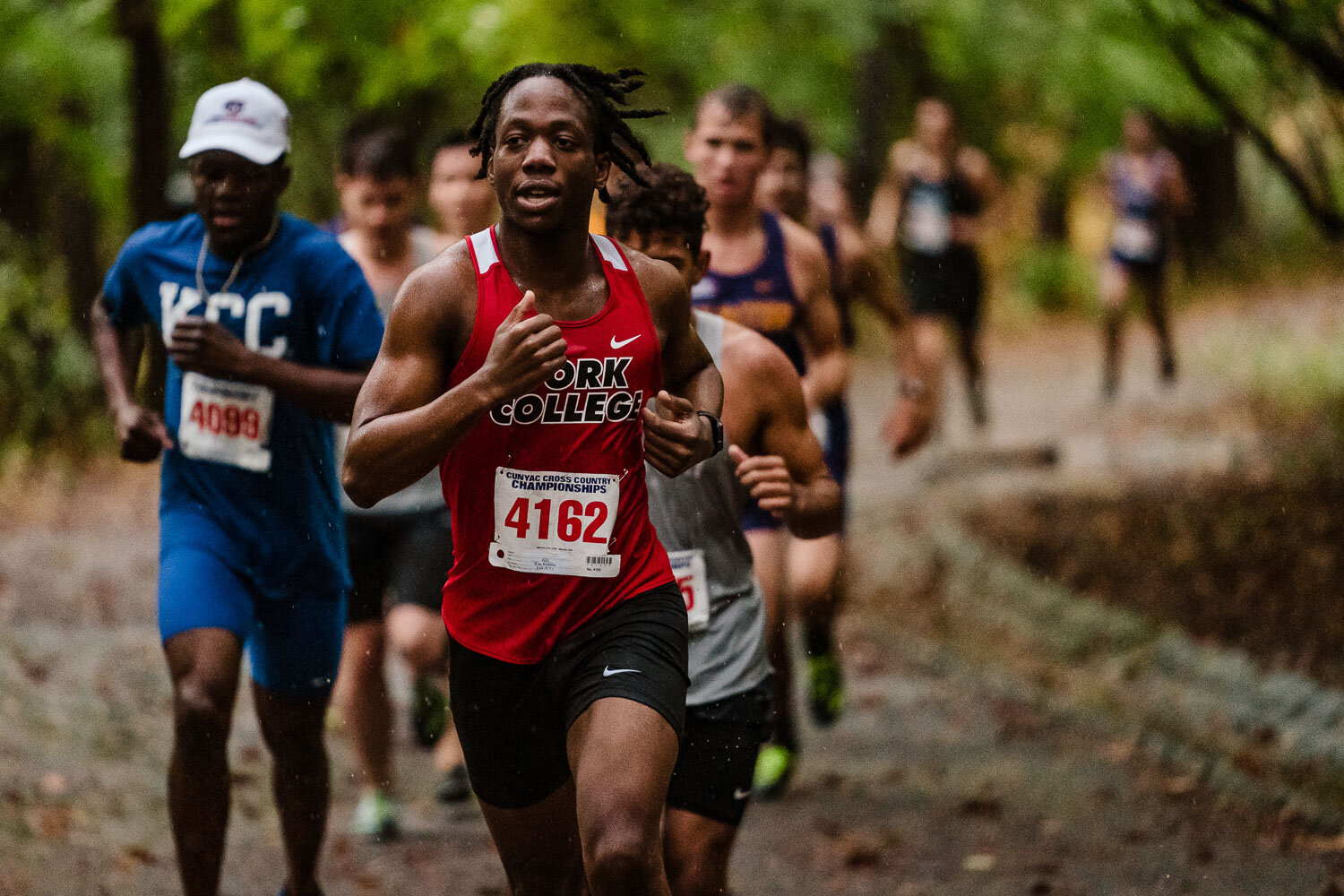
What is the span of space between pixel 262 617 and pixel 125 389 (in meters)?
0.75

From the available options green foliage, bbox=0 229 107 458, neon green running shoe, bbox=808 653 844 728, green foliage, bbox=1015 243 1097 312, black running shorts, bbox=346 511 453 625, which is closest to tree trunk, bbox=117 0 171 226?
green foliage, bbox=0 229 107 458

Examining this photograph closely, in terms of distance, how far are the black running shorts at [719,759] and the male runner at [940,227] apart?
372 inches

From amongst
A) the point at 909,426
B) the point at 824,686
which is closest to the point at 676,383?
the point at 909,426

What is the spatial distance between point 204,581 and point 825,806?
121 inches

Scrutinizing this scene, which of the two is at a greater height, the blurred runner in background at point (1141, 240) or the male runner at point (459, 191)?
the blurred runner in background at point (1141, 240)

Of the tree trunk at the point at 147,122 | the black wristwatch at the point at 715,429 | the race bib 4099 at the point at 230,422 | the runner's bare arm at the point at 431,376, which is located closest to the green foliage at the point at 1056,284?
the tree trunk at the point at 147,122

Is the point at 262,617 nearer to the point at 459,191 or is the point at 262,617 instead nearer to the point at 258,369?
the point at 258,369

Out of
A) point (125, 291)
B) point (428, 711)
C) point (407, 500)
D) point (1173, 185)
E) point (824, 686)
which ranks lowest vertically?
point (428, 711)

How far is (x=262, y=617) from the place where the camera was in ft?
15.3

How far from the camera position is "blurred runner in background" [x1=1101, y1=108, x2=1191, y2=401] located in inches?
609

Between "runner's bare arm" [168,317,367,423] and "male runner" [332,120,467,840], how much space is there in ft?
5.71

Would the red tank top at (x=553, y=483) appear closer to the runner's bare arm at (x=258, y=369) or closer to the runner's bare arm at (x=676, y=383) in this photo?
the runner's bare arm at (x=676, y=383)

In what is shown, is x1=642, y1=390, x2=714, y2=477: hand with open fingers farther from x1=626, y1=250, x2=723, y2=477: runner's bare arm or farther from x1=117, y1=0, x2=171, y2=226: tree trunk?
x1=117, y1=0, x2=171, y2=226: tree trunk

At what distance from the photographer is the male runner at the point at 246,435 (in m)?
4.38
